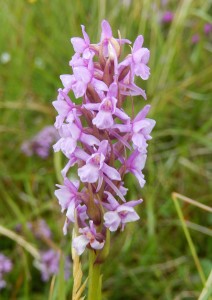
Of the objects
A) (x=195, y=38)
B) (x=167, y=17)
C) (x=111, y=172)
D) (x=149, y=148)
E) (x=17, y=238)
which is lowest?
(x=111, y=172)

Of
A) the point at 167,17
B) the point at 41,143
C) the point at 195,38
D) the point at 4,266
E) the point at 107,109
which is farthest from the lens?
the point at 167,17

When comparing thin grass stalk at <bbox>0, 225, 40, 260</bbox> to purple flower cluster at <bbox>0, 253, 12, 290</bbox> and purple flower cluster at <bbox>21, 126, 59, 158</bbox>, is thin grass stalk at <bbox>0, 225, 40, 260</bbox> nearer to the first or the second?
purple flower cluster at <bbox>0, 253, 12, 290</bbox>

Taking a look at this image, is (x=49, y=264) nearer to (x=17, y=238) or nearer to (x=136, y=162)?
(x=17, y=238)

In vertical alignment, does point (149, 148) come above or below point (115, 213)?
above

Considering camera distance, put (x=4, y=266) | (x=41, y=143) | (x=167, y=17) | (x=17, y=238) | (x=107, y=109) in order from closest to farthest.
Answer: (x=107, y=109) → (x=17, y=238) → (x=4, y=266) → (x=41, y=143) → (x=167, y=17)

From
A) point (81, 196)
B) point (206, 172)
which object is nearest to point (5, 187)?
point (206, 172)

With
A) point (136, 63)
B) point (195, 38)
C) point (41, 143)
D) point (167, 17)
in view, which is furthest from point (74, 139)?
point (167, 17)

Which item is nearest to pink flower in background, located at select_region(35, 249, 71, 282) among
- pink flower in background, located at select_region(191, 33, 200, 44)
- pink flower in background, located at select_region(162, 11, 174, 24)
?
pink flower in background, located at select_region(191, 33, 200, 44)
